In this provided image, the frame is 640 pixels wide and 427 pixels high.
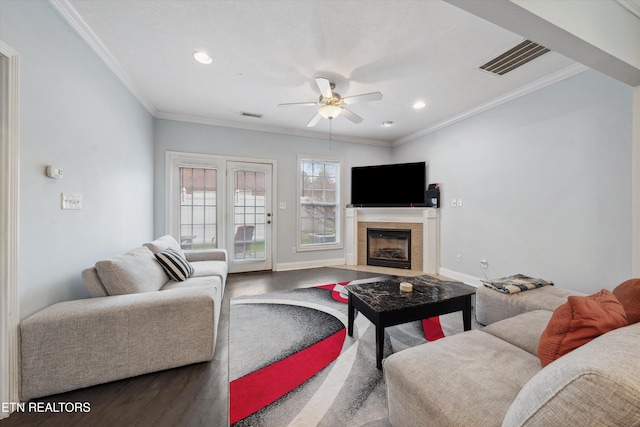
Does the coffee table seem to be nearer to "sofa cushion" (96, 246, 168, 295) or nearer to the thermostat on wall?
"sofa cushion" (96, 246, 168, 295)

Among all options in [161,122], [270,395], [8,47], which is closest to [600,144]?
[270,395]

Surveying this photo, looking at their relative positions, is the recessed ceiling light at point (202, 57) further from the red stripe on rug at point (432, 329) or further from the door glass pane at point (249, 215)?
the red stripe on rug at point (432, 329)

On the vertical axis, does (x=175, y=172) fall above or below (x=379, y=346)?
above

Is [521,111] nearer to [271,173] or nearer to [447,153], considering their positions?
[447,153]

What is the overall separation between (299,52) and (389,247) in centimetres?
376

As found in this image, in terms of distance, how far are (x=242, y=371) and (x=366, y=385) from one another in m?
0.86

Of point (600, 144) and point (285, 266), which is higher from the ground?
point (600, 144)

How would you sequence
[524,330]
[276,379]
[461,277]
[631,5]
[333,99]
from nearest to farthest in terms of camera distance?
[524,330] < [276,379] < [631,5] < [333,99] < [461,277]

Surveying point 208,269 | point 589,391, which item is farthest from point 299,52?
point 589,391

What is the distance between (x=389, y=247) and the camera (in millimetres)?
4836

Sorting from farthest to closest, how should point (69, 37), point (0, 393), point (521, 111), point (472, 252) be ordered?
point (472, 252), point (521, 111), point (69, 37), point (0, 393)

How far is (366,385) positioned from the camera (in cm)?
153

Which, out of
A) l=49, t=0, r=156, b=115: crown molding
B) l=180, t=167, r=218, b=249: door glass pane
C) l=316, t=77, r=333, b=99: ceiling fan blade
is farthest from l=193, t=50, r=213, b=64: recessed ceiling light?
l=180, t=167, r=218, b=249: door glass pane

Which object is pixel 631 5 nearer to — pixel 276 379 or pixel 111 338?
pixel 276 379
